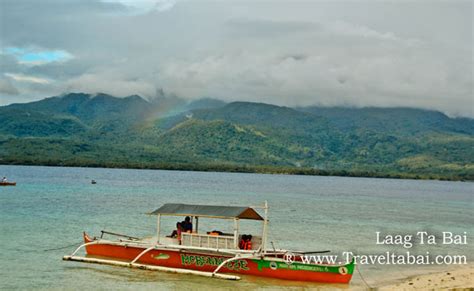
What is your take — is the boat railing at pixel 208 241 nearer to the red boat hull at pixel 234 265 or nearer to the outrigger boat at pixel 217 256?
the outrigger boat at pixel 217 256

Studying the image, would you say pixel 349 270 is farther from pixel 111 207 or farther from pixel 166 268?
pixel 111 207

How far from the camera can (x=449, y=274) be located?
94.9 feet

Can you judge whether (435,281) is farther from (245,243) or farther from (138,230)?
(138,230)

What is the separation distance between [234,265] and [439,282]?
377 inches

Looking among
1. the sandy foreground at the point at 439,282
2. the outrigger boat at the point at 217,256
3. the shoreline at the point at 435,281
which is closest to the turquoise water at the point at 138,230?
the outrigger boat at the point at 217,256

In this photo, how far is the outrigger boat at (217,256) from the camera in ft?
87.6

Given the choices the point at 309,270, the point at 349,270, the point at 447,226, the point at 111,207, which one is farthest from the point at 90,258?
the point at 447,226

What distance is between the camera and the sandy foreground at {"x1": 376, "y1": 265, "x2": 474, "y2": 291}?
24.9 meters

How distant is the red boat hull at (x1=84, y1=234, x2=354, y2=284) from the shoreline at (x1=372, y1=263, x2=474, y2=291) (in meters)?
2.32

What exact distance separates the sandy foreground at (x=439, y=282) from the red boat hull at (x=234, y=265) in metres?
2.40

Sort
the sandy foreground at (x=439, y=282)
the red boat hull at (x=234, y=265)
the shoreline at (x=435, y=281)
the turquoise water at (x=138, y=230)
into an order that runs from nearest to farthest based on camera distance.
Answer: the sandy foreground at (x=439, y=282), the shoreline at (x=435, y=281), the red boat hull at (x=234, y=265), the turquoise water at (x=138, y=230)

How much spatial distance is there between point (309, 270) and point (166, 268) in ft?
23.0

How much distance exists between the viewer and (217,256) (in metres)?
28.0

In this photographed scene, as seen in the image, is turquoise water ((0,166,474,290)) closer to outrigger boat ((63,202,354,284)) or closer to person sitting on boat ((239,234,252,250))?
outrigger boat ((63,202,354,284))
